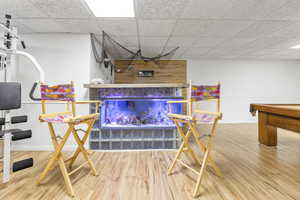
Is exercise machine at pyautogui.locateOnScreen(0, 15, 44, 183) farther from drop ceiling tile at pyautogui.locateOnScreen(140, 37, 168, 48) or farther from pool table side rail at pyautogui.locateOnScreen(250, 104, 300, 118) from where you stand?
pool table side rail at pyautogui.locateOnScreen(250, 104, 300, 118)

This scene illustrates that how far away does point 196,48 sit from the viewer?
398cm

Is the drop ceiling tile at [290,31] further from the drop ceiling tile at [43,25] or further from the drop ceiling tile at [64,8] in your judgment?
the drop ceiling tile at [43,25]

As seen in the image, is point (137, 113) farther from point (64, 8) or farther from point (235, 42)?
point (235, 42)

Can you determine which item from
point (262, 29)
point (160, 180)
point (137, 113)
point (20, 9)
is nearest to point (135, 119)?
point (137, 113)

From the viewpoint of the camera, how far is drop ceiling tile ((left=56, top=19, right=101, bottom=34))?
2430 millimetres

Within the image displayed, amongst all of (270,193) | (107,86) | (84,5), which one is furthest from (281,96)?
(84,5)

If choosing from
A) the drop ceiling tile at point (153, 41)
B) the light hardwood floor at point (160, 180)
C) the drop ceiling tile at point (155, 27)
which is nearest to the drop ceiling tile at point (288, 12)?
the drop ceiling tile at point (155, 27)

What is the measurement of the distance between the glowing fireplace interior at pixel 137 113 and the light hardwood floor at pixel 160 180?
1.67 ft

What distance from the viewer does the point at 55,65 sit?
2.82 metres

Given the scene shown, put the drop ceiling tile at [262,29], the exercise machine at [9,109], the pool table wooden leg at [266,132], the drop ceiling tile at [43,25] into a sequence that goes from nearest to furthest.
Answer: the exercise machine at [9,109] < the drop ceiling tile at [43,25] < the drop ceiling tile at [262,29] < the pool table wooden leg at [266,132]

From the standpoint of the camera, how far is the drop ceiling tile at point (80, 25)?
243 cm

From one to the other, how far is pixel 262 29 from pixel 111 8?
261cm

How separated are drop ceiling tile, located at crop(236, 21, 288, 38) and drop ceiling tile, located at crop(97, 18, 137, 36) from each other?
2010 mm

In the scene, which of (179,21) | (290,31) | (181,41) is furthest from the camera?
(181,41)
